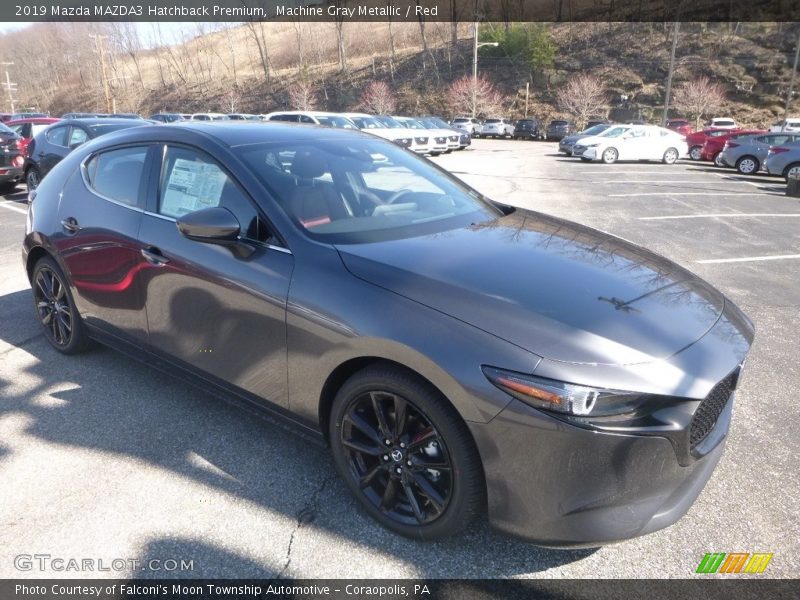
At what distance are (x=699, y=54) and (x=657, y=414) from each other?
6399cm

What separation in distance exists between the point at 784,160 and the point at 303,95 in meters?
50.4

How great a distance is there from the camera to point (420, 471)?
7.41 feet

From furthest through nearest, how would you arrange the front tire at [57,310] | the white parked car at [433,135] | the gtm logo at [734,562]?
the white parked car at [433,135] < the front tire at [57,310] < the gtm logo at [734,562]

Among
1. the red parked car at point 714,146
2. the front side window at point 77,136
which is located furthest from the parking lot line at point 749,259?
the red parked car at point 714,146

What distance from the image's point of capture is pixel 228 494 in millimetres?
2623

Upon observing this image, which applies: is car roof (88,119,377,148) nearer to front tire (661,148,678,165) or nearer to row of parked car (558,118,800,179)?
row of parked car (558,118,800,179)

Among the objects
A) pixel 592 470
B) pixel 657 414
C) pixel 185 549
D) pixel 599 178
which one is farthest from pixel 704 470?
pixel 599 178

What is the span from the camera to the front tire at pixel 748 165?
19.2m

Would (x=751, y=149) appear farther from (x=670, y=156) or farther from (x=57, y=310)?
(x=57, y=310)

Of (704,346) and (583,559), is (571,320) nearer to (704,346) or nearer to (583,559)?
(704,346)

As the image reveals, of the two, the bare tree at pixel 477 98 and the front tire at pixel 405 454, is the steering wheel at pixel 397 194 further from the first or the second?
the bare tree at pixel 477 98

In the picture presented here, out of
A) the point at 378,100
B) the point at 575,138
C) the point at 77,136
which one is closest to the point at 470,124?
the point at 378,100

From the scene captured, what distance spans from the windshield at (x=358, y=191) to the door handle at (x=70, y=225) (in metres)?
1.43

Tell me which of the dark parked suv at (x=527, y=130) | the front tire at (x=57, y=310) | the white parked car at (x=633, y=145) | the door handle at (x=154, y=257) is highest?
the door handle at (x=154, y=257)
